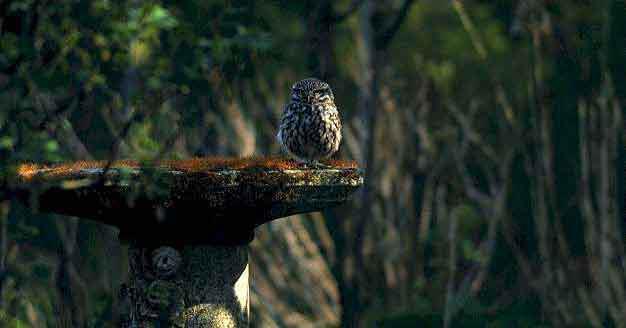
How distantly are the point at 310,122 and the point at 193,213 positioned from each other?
3.06ft

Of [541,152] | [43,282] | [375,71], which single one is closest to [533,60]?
[541,152]

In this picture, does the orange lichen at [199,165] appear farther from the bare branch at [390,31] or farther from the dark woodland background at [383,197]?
the bare branch at [390,31]

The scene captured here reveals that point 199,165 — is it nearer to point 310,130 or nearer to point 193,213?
point 193,213

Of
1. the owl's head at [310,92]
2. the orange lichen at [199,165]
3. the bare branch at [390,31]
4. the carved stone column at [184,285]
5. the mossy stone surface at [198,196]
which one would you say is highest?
the bare branch at [390,31]

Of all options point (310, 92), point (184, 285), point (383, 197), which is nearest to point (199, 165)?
point (184, 285)

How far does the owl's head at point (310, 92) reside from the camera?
5477 millimetres

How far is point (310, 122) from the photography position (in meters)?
5.47

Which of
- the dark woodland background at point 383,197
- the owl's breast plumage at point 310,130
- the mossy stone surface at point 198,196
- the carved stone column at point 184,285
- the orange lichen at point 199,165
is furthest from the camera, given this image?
the dark woodland background at point 383,197

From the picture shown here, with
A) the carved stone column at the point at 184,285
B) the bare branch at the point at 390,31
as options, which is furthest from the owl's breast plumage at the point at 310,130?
the bare branch at the point at 390,31

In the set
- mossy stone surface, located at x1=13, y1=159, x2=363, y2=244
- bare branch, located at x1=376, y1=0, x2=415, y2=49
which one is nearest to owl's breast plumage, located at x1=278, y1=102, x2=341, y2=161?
mossy stone surface, located at x1=13, y1=159, x2=363, y2=244

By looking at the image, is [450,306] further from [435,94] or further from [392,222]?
[435,94]

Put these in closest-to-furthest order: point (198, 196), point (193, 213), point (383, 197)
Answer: point (198, 196) → point (193, 213) → point (383, 197)

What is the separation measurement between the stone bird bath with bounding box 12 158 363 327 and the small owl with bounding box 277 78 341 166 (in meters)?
0.22

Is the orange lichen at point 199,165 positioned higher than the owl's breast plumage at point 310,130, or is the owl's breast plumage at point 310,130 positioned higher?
the owl's breast plumage at point 310,130
